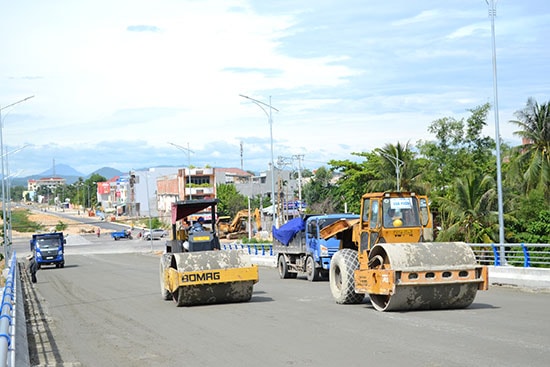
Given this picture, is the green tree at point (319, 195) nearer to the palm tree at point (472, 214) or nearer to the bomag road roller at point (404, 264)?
the palm tree at point (472, 214)

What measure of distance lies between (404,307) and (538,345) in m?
5.22

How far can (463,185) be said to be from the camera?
40.4 metres

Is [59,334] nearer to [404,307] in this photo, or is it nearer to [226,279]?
[226,279]

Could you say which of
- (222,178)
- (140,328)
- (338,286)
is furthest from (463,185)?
(222,178)

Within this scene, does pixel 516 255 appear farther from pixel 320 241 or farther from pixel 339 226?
pixel 339 226

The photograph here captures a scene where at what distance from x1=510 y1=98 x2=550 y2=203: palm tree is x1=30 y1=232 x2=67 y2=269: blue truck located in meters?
31.5

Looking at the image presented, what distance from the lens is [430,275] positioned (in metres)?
16.1

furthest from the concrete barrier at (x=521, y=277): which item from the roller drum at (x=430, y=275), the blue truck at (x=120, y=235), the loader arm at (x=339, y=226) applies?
the blue truck at (x=120, y=235)

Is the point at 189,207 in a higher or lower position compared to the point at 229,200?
lower

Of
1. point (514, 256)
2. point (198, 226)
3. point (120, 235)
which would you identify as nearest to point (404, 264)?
point (198, 226)

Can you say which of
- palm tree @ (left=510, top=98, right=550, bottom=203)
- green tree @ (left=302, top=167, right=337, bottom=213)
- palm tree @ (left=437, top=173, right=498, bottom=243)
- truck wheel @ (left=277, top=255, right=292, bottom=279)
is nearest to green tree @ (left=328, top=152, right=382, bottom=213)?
green tree @ (left=302, top=167, right=337, bottom=213)

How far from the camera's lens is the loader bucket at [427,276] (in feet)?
52.6

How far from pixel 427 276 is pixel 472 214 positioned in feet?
82.4

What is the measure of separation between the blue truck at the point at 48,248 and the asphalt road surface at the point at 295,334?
109 ft
